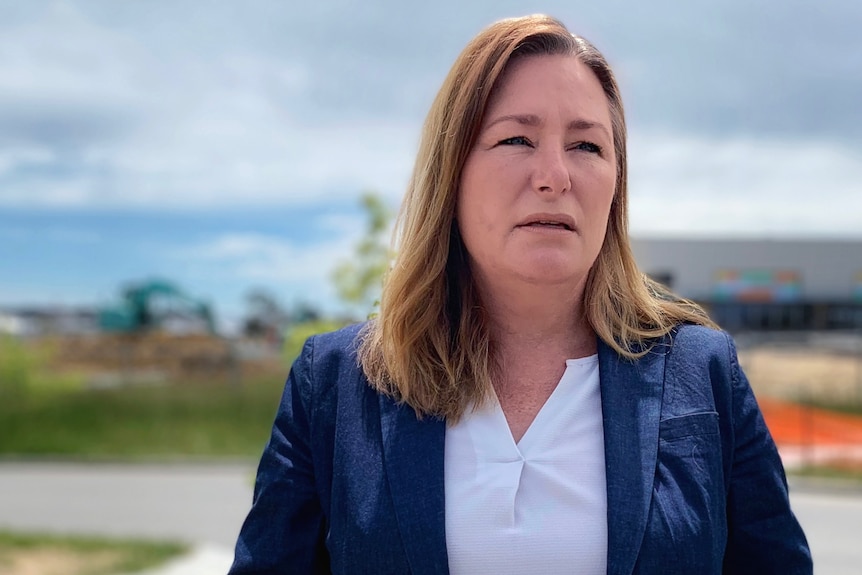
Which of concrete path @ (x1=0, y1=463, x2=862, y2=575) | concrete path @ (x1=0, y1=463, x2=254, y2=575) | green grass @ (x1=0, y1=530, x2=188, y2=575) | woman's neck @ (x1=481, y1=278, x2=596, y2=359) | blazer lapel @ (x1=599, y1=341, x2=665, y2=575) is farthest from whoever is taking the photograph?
concrete path @ (x1=0, y1=463, x2=254, y2=575)

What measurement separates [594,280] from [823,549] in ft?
28.5

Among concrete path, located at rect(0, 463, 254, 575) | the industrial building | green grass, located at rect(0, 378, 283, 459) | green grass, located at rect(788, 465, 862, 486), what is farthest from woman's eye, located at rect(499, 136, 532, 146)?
the industrial building

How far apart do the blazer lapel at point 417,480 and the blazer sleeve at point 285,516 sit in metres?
0.17

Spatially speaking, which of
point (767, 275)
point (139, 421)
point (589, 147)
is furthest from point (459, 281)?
point (767, 275)

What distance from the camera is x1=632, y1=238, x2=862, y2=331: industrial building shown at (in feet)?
151

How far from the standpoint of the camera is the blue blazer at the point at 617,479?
158 cm

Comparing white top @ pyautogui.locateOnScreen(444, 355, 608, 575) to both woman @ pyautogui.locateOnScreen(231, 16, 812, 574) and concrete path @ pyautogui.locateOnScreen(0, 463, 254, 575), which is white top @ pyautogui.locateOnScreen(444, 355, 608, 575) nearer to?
woman @ pyautogui.locateOnScreen(231, 16, 812, 574)

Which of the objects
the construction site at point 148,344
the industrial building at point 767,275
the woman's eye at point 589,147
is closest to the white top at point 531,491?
the woman's eye at point 589,147

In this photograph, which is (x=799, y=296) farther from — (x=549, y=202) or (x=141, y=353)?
(x=549, y=202)

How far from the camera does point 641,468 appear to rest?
5.31 feet

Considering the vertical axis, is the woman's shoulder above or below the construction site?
below

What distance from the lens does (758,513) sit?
65.6 inches

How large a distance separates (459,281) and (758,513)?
2.46 ft

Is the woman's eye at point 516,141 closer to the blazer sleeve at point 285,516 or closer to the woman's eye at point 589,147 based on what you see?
the woman's eye at point 589,147
